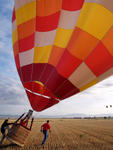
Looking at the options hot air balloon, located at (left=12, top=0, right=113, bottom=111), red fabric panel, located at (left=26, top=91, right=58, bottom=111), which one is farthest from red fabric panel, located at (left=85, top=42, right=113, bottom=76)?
red fabric panel, located at (left=26, top=91, right=58, bottom=111)

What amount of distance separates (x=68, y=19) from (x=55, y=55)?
1.50 m

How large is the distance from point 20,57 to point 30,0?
231cm

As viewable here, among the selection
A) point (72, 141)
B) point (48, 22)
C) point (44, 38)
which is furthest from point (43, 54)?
point (72, 141)

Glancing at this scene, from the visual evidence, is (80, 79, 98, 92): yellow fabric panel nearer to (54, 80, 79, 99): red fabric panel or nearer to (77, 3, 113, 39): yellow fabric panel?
(54, 80, 79, 99): red fabric panel

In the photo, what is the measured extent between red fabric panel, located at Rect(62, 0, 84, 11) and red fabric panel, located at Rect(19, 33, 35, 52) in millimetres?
1665

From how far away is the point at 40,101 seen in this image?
666cm

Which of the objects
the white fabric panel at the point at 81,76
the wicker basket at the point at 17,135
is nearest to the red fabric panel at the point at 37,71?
the white fabric panel at the point at 81,76

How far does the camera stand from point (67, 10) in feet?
21.3

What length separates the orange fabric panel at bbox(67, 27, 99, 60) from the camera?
6141 mm

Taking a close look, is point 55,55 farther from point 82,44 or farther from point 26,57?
point 26,57

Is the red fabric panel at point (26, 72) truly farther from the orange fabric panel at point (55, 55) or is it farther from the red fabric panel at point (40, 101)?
the orange fabric panel at point (55, 55)

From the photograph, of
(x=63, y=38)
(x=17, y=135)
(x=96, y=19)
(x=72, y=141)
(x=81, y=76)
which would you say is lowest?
(x=72, y=141)

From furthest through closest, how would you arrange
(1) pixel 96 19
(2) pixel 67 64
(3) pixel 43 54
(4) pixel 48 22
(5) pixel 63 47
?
(4) pixel 48 22 → (3) pixel 43 54 → (5) pixel 63 47 → (2) pixel 67 64 → (1) pixel 96 19

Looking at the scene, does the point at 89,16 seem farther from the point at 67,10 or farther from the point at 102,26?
the point at 67,10
